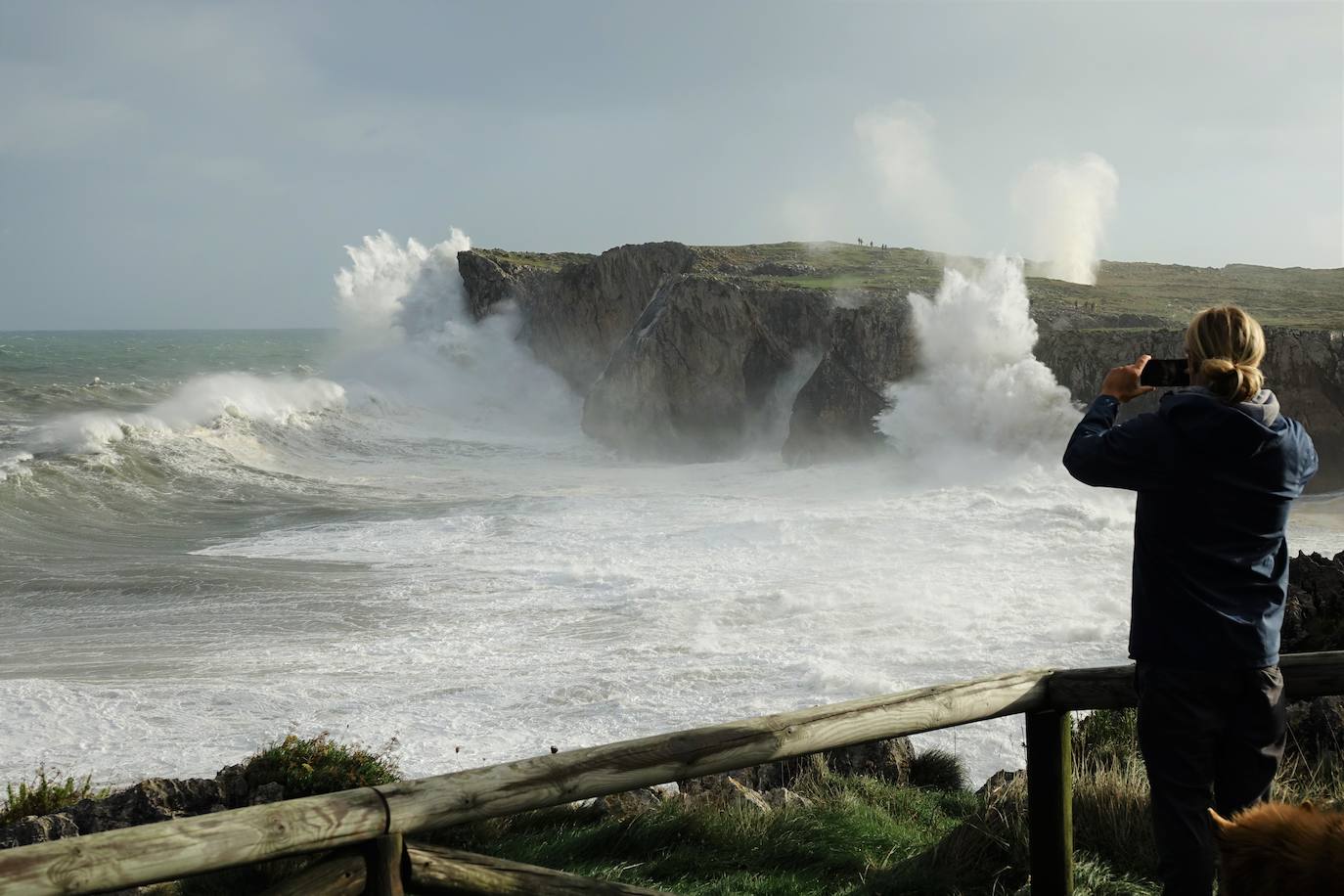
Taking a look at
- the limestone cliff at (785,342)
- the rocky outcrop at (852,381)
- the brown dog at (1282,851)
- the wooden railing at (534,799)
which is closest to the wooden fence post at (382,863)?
the wooden railing at (534,799)

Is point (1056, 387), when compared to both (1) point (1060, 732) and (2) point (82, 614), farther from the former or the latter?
(1) point (1060, 732)

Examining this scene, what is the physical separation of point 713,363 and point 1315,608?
26.8 metres

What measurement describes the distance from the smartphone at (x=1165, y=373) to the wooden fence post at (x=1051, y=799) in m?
1.23

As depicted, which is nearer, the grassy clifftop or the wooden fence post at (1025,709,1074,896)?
the wooden fence post at (1025,709,1074,896)

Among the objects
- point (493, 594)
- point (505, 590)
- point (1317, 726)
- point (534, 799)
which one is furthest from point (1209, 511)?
point (505, 590)

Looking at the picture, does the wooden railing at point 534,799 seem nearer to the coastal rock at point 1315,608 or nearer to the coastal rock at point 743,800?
the coastal rock at point 743,800

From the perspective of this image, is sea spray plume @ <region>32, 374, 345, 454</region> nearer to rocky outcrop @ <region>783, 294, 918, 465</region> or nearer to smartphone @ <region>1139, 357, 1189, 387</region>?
rocky outcrop @ <region>783, 294, 918, 465</region>

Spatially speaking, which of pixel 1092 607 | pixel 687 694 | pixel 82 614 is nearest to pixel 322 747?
pixel 687 694

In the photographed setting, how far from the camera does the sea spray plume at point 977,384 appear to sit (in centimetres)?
2556

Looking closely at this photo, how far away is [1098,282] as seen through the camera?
59375 millimetres

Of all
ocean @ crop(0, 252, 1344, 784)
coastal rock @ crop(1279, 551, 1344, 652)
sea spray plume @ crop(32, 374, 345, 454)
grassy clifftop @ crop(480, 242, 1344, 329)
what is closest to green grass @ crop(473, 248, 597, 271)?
grassy clifftop @ crop(480, 242, 1344, 329)

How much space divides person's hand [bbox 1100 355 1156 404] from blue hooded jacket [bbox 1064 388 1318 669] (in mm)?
230

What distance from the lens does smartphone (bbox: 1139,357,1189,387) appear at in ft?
10.7

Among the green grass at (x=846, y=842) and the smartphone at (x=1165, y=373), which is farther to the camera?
the green grass at (x=846, y=842)
